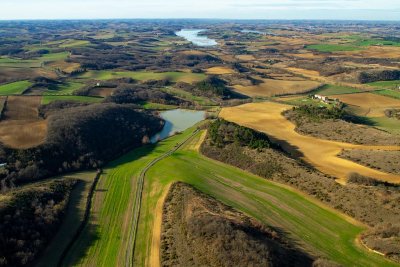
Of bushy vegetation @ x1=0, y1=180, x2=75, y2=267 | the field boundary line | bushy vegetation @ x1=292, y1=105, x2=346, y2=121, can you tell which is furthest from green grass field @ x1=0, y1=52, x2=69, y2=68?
bushy vegetation @ x1=0, y1=180, x2=75, y2=267

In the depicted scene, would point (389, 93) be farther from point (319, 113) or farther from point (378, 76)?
point (319, 113)

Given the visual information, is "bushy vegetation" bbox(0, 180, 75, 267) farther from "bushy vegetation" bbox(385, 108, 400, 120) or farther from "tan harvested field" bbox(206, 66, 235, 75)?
"tan harvested field" bbox(206, 66, 235, 75)

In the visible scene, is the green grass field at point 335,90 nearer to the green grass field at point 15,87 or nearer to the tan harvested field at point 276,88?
the tan harvested field at point 276,88

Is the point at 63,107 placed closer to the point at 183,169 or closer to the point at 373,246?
the point at 183,169

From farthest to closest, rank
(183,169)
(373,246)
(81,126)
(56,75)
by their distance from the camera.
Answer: (56,75) < (81,126) < (183,169) < (373,246)

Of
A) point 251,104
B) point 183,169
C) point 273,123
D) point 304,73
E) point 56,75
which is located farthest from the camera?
point 304,73

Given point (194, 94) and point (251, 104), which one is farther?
point (194, 94)

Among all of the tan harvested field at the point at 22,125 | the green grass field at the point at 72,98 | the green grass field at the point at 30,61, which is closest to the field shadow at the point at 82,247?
the tan harvested field at the point at 22,125

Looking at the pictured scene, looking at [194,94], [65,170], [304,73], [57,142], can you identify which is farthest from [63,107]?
[304,73]
